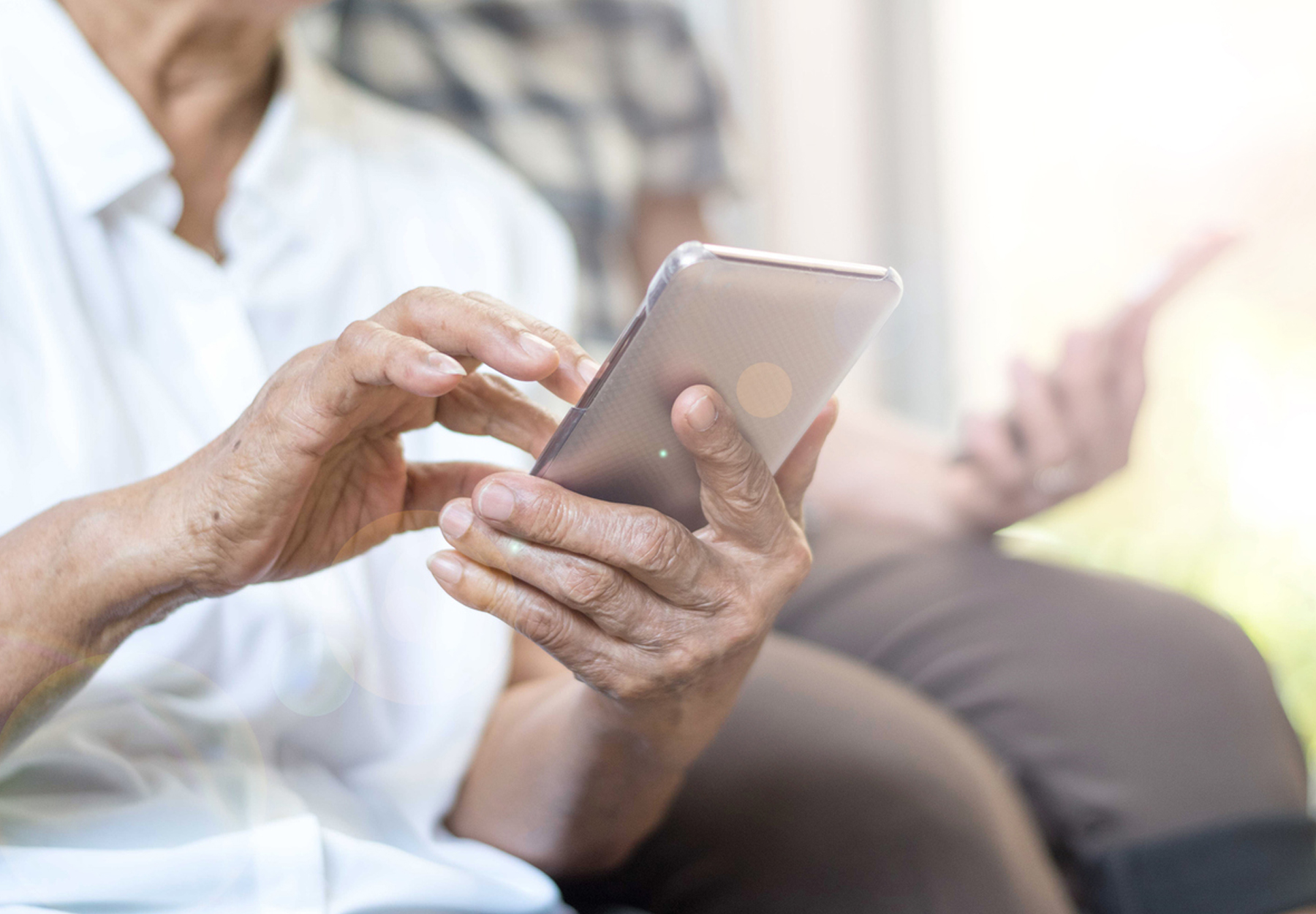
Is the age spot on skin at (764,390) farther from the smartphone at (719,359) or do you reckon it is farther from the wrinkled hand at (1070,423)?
the wrinkled hand at (1070,423)

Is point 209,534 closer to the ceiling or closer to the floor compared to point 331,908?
closer to the ceiling

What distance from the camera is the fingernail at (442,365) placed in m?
0.32

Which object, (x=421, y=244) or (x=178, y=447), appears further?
(x=421, y=244)

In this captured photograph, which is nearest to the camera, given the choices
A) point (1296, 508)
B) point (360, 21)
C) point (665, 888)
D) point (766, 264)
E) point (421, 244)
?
point (766, 264)

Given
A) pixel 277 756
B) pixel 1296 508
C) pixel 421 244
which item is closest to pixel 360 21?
pixel 421 244

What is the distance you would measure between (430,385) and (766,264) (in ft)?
0.39

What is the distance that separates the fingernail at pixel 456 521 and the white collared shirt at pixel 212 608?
168 mm

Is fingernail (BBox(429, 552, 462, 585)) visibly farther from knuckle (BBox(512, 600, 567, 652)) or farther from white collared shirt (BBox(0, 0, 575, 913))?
white collared shirt (BBox(0, 0, 575, 913))

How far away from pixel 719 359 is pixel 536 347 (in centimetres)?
6

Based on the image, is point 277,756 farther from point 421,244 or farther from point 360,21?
point 360,21

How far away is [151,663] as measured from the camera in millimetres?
460

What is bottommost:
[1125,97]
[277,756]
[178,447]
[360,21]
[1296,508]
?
[1296,508]

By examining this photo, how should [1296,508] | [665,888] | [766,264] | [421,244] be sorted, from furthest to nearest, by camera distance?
[1296,508], [421,244], [665,888], [766,264]

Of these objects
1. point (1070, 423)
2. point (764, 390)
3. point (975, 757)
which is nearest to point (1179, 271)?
point (1070, 423)
